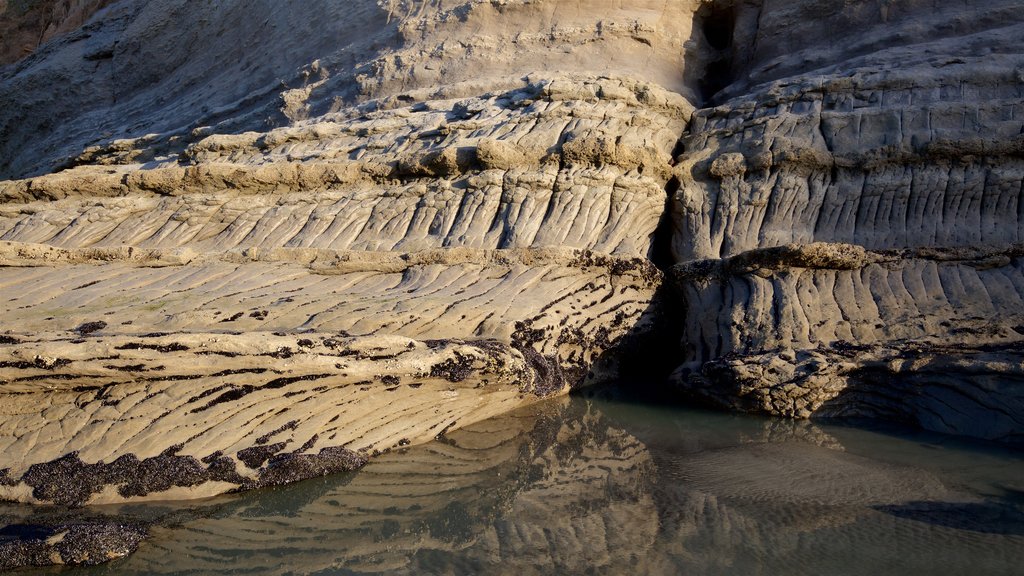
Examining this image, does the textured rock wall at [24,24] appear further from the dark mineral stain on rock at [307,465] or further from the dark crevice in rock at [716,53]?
the dark mineral stain on rock at [307,465]

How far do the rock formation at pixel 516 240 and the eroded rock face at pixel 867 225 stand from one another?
2 cm

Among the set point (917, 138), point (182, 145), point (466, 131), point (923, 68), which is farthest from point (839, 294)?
point (182, 145)

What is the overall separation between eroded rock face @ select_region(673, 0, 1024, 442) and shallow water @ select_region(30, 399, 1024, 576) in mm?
494

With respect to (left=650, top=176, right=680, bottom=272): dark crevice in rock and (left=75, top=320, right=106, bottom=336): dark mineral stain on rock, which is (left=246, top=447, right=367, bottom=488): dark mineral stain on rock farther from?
(left=650, top=176, right=680, bottom=272): dark crevice in rock

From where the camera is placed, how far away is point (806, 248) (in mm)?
6023

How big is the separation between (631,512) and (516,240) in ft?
11.2

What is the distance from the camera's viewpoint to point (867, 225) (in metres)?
6.68

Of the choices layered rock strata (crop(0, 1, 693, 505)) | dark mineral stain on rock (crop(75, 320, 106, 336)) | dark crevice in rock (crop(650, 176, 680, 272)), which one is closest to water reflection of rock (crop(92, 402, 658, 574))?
layered rock strata (crop(0, 1, 693, 505))

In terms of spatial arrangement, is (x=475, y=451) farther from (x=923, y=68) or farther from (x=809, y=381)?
(x=923, y=68)

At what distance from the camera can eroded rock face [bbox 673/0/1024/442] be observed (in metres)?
5.16

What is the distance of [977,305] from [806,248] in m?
1.19

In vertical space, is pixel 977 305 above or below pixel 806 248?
below

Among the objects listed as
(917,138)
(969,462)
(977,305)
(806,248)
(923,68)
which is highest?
(923,68)

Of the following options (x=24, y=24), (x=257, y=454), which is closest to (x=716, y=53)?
(x=257, y=454)
